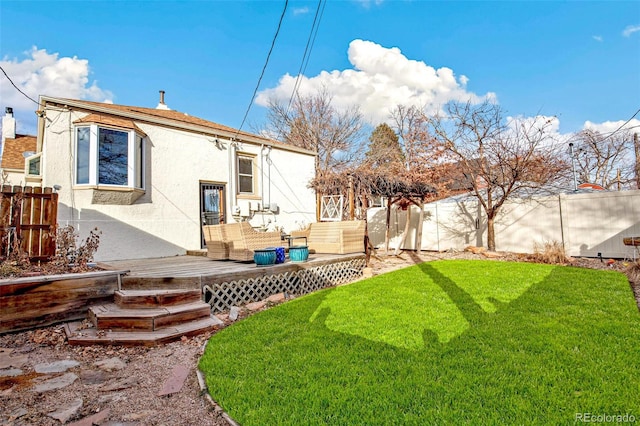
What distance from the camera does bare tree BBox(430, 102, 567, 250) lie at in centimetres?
1039

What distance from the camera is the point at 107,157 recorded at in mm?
7945

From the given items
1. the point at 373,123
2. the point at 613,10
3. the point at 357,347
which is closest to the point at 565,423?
the point at 357,347

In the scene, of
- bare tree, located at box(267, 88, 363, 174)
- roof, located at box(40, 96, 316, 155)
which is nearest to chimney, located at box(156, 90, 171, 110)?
roof, located at box(40, 96, 316, 155)

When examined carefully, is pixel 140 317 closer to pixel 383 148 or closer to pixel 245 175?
pixel 245 175

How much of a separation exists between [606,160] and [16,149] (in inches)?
1280

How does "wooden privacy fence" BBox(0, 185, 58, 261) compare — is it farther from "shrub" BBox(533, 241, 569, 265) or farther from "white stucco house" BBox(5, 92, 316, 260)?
"shrub" BBox(533, 241, 569, 265)

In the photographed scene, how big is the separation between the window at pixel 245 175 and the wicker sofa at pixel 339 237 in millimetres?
3341

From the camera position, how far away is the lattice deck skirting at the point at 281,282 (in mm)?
5262

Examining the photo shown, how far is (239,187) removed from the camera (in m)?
11.0

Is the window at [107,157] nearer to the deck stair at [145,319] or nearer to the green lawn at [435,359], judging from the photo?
the deck stair at [145,319]

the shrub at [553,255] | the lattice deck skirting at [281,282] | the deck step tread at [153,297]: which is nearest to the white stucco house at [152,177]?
the lattice deck skirting at [281,282]

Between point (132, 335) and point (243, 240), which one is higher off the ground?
point (243, 240)

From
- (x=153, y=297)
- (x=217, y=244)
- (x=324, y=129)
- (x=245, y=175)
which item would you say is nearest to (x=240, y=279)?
(x=153, y=297)

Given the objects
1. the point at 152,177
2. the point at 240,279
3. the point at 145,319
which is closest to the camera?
the point at 145,319
